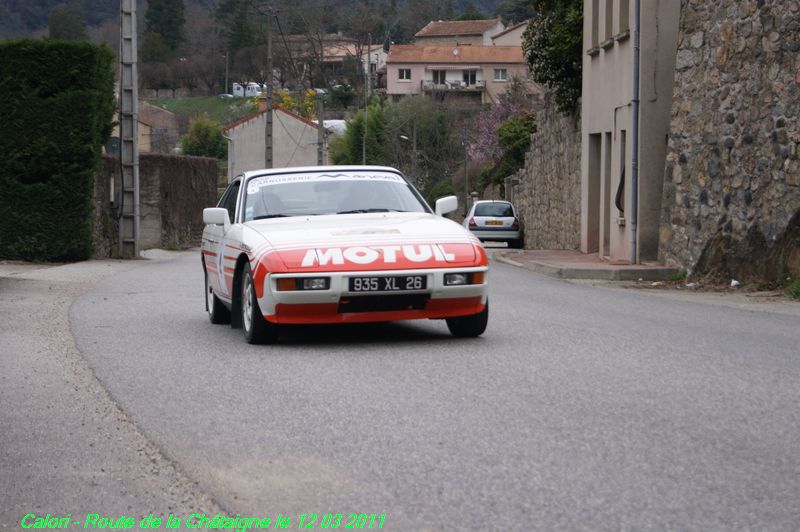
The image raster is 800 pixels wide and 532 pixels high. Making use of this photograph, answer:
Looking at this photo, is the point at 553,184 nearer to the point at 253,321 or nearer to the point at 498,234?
the point at 498,234

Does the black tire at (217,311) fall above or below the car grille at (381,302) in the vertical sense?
below

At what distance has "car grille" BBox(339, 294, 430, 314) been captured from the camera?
9711 millimetres

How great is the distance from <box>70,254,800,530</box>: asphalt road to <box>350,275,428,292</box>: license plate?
0.46 m

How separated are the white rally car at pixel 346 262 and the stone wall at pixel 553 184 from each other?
20.4 meters

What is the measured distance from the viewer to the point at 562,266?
22781 millimetres

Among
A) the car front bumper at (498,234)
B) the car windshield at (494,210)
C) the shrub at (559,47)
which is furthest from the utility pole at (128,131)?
the car windshield at (494,210)

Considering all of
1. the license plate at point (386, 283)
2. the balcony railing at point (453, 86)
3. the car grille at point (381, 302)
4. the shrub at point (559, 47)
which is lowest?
the car grille at point (381, 302)

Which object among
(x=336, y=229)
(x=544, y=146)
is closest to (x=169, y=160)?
(x=544, y=146)

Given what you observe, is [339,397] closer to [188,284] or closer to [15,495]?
[15,495]

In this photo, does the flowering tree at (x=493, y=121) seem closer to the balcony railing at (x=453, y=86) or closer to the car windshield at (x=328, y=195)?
the balcony railing at (x=453, y=86)

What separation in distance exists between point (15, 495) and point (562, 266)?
17937 mm

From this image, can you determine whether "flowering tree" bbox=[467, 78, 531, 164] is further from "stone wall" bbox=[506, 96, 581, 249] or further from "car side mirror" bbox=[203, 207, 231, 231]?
"car side mirror" bbox=[203, 207, 231, 231]

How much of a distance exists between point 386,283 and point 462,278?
0.62 m

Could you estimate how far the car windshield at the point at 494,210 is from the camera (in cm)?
4138
